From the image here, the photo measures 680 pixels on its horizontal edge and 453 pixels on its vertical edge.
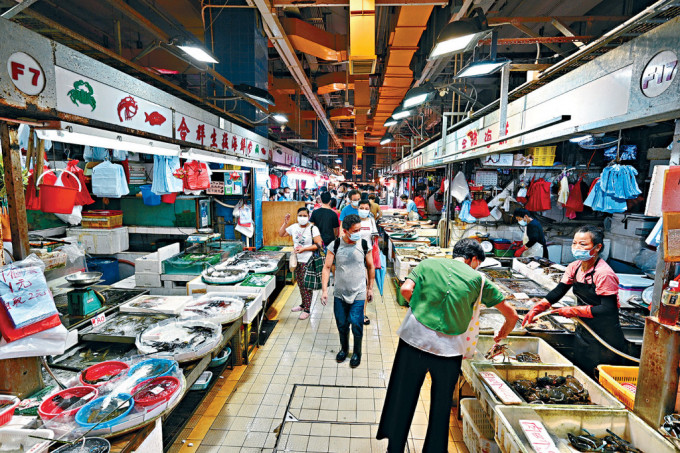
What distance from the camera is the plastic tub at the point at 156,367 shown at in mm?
2840

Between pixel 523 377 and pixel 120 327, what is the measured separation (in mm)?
4574

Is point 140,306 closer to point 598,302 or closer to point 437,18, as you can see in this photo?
point 598,302

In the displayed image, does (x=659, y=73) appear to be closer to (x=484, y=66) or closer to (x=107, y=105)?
(x=484, y=66)

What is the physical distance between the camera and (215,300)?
187 inches

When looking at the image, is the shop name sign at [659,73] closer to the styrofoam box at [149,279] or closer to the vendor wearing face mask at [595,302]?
the vendor wearing face mask at [595,302]

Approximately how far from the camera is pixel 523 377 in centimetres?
325

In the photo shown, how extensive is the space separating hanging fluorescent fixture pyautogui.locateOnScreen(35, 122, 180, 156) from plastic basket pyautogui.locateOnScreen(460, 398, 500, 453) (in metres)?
4.64

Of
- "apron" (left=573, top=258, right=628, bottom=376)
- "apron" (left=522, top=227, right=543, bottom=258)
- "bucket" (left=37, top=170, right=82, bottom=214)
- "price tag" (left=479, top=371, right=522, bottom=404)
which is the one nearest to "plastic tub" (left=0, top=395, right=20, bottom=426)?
"bucket" (left=37, top=170, right=82, bottom=214)

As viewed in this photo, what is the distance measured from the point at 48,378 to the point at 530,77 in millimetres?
6443

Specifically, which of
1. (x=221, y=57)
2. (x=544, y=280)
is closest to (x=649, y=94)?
(x=544, y=280)

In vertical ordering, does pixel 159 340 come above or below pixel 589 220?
below

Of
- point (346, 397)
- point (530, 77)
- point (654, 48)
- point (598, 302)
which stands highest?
point (530, 77)

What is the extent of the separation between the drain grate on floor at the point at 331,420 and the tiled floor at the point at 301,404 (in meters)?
0.01

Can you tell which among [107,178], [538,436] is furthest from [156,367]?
[107,178]
